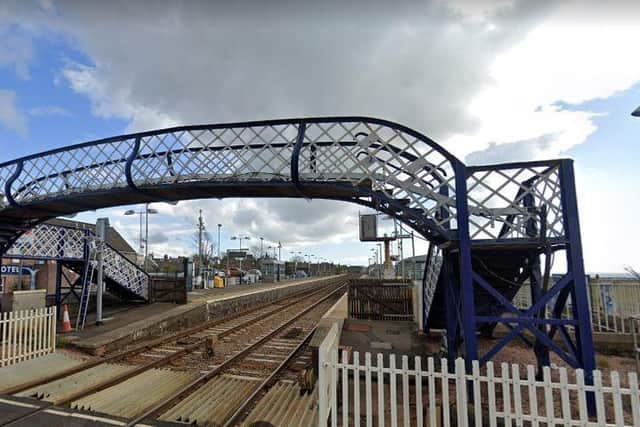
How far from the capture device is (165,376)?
757 cm

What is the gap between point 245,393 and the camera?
666 centimetres

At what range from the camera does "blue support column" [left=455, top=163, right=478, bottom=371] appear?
5.77 metres

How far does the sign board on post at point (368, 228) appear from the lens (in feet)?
72.5

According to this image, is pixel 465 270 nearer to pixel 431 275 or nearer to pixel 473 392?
pixel 473 392

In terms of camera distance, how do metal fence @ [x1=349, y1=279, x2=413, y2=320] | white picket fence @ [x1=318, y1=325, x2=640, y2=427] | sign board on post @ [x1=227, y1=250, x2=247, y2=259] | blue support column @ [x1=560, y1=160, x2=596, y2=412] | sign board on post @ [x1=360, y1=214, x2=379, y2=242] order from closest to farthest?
white picket fence @ [x1=318, y1=325, x2=640, y2=427], blue support column @ [x1=560, y1=160, x2=596, y2=412], metal fence @ [x1=349, y1=279, x2=413, y2=320], sign board on post @ [x1=360, y1=214, x2=379, y2=242], sign board on post @ [x1=227, y1=250, x2=247, y2=259]

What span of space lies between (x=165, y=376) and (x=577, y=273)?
27.1 ft

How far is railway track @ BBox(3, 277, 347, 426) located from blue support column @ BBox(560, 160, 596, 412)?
5676 millimetres

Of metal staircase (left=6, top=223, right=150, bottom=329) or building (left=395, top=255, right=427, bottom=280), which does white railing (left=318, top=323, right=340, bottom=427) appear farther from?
building (left=395, top=255, right=427, bottom=280)

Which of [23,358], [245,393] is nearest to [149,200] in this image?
[23,358]

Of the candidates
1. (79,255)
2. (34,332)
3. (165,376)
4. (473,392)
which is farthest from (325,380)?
(79,255)

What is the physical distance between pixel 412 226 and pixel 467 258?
4.50 feet

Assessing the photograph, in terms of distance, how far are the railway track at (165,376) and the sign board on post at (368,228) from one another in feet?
36.1

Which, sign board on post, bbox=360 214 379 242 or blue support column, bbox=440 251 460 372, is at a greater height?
sign board on post, bbox=360 214 379 242

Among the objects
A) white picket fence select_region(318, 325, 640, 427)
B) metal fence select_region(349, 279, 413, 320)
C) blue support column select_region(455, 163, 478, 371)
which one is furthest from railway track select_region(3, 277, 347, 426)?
blue support column select_region(455, 163, 478, 371)
